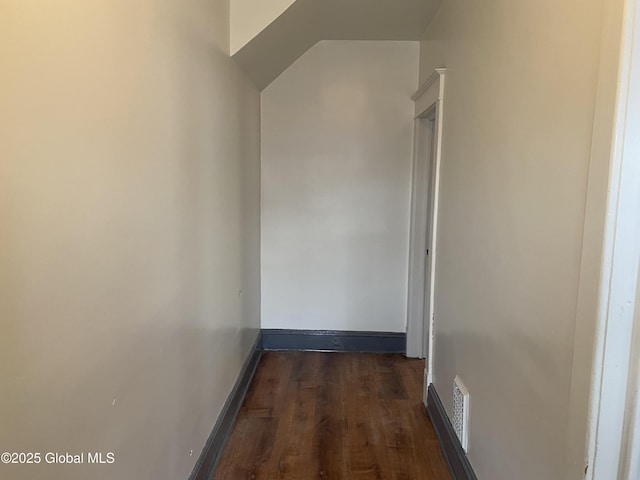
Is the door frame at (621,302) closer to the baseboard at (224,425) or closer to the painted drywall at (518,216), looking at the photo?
the painted drywall at (518,216)

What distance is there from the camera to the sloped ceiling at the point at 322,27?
2812 millimetres

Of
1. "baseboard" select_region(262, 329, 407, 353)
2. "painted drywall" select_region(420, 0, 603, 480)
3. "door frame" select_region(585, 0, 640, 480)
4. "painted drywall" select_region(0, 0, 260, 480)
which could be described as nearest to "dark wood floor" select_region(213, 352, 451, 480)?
"baseboard" select_region(262, 329, 407, 353)

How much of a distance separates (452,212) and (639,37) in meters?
1.63

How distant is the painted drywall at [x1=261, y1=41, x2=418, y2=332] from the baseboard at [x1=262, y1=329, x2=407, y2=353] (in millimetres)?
55

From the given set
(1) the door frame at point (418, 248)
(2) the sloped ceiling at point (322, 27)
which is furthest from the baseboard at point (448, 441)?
(2) the sloped ceiling at point (322, 27)

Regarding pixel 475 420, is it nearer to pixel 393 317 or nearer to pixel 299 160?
pixel 393 317

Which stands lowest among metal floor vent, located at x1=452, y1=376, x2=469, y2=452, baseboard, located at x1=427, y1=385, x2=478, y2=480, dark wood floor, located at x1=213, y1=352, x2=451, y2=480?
dark wood floor, located at x1=213, y1=352, x2=451, y2=480

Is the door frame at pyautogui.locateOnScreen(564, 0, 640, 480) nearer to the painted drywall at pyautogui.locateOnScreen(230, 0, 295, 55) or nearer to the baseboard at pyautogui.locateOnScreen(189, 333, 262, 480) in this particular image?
the baseboard at pyautogui.locateOnScreen(189, 333, 262, 480)

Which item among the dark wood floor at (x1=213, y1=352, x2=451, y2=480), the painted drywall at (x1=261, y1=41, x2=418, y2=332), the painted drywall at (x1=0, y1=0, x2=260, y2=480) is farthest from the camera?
the painted drywall at (x1=261, y1=41, x2=418, y2=332)

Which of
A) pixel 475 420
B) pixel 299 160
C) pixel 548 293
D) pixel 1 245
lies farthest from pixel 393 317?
pixel 1 245

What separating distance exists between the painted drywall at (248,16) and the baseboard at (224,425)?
198cm

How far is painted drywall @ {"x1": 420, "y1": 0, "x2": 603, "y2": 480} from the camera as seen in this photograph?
1251 mm

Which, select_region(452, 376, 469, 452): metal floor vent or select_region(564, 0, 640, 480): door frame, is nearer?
select_region(564, 0, 640, 480): door frame

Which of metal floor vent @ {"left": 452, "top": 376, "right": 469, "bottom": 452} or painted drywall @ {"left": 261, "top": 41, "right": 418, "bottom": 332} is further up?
painted drywall @ {"left": 261, "top": 41, "right": 418, "bottom": 332}
